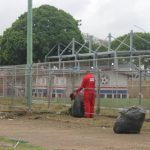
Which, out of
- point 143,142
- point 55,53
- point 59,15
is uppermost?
point 59,15

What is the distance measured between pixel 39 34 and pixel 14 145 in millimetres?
38443

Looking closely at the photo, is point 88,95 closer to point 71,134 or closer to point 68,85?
point 71,134

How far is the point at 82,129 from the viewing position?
53.0ft

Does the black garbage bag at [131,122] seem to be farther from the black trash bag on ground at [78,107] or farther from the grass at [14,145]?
the black trash bag on ground at [78,107]

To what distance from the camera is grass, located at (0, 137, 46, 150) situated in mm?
11352

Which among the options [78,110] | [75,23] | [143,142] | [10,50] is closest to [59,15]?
[75,23]

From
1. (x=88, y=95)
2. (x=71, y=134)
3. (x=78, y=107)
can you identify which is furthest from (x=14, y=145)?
(x=78, y=107)

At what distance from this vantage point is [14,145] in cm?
1194

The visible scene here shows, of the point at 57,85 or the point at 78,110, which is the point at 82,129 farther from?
the point at 57,85

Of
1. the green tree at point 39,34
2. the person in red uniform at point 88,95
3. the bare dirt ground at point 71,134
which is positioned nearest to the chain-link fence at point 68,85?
the person in red uniform at point 88,95

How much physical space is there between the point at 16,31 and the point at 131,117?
37180 millimetres

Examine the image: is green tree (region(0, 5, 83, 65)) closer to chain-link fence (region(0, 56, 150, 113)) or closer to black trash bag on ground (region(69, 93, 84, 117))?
chain-link fence (region(0, 56, 150, 113))

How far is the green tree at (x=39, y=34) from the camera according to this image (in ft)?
164

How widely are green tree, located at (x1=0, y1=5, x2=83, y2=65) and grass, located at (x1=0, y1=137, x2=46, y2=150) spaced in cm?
3683
